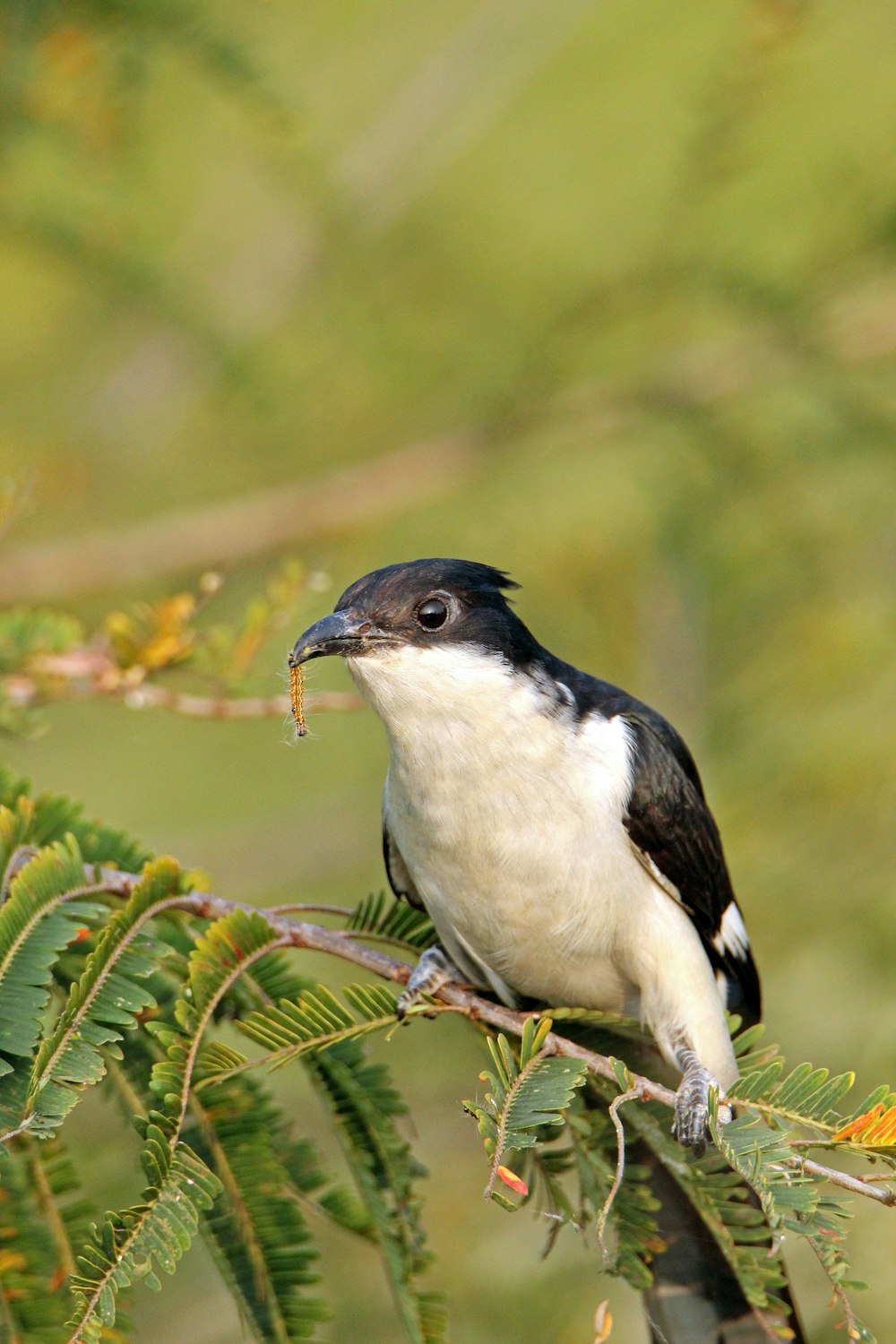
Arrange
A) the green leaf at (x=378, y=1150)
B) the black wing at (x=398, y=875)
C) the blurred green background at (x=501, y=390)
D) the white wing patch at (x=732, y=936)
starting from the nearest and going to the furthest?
the green leaf at (x=378, y=1150), the black wing at (x=398, y=875), the white wing patch at (x=732, y=936), the blurred green background at (x=501, y=390)

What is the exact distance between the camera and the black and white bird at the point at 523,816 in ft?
10.8

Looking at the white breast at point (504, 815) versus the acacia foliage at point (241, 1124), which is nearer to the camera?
the acacia foliage at point (241, 1124)

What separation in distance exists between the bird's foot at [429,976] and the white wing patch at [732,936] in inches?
32.7

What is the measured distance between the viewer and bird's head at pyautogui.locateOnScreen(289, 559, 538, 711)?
3338mm

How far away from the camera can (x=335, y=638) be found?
10.9 feet

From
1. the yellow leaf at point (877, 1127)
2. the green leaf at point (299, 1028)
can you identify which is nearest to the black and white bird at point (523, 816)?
the green leaf at point (299, 1028)

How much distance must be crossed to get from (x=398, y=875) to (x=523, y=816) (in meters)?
0.70

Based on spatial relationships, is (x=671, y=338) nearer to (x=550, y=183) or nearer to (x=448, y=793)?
(x=550, y=183)

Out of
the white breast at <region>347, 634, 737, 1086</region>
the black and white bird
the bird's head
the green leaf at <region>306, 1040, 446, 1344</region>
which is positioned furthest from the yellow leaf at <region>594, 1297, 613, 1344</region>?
the bird's head

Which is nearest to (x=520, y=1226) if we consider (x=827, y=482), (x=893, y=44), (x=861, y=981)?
(x=861, y=981)

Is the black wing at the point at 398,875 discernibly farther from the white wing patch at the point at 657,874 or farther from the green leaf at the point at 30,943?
the green leaf at the point at 30,943

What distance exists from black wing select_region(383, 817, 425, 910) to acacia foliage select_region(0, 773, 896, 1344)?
0.88 m

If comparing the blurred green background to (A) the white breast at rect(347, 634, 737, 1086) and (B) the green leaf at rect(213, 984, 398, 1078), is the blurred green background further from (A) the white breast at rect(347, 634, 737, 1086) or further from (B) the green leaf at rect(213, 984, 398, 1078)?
(B) the green leaf at rect(213, 984, 398, 1078)

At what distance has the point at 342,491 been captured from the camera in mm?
6227
